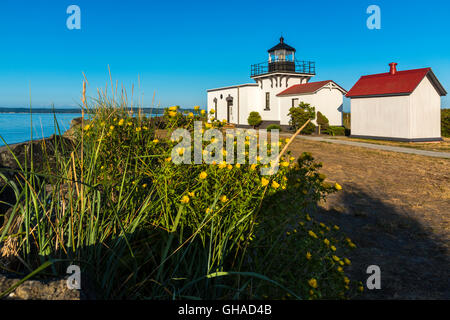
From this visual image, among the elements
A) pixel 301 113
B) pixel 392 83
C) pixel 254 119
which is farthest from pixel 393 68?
pixel 254 119

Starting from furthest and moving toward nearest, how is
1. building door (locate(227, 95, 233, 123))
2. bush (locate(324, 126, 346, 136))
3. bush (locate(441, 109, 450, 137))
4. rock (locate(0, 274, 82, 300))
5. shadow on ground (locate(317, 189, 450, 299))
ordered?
building door (locate(227, 95, 233, 123)) < bush (locate(324, 126, 346, 136)) < bush (locate(441, 109, 450, 137)) < shadow on ground (locate(317, 189, 450, 299)) < rock (locate(0, 274, 82, 300))

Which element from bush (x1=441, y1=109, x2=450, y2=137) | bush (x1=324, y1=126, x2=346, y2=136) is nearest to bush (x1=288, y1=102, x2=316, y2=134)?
bush (x1=324, y1=126, x2=346, y2=136)

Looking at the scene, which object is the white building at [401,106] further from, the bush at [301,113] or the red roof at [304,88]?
the red roof at [304,88]

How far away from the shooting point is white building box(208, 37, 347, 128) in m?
24.7

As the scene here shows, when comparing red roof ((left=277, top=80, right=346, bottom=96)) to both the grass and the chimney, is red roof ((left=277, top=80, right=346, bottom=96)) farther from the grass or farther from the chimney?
the grass

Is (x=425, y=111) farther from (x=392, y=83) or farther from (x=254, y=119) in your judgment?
(x=254, y=119)

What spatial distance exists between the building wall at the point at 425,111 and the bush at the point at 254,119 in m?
12.8

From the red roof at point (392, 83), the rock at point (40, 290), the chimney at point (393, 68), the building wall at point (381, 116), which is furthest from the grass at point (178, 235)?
the chimney at point (393, 68)

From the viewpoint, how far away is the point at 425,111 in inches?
724

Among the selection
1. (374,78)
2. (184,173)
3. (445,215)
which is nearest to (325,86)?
(374,78)
